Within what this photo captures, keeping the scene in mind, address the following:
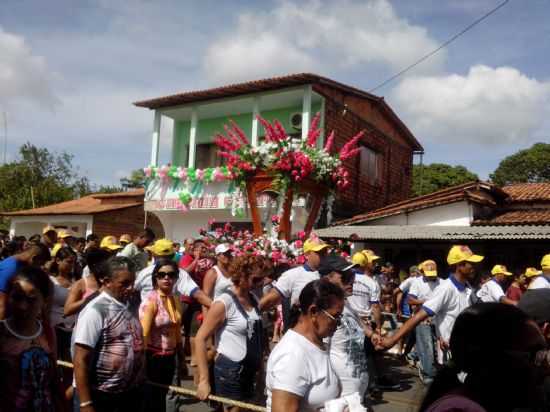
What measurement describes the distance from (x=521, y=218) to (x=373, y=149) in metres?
5.45

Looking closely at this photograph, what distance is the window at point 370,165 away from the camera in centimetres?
1695

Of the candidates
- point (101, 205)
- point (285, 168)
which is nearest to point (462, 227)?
point (285, 168)

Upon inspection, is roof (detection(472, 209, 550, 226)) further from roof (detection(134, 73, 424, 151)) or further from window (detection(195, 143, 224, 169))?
window (detection(195, 143, 224, 169))

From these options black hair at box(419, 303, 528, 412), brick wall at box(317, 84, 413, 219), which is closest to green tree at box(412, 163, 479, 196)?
brick wall at box(317, 84, 413, 219)

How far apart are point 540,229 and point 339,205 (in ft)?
18.3

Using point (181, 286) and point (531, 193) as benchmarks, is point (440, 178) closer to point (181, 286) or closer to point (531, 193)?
point (531, 193)

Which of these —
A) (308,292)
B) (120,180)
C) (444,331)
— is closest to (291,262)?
(444,331)

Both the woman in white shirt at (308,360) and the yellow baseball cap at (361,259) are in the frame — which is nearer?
the woman in white shirt at (308,360)

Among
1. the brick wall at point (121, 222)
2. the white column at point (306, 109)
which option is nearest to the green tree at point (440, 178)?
the brick wall at point (121, 222)

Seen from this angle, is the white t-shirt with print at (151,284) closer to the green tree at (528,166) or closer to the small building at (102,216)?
the small building at (102,216)

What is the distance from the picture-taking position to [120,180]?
164ft

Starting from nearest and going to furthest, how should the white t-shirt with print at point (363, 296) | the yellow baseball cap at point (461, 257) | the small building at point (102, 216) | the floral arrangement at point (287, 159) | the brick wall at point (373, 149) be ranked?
the yellow baseball cap at point (461, 257) → the white t-shirt with print at point (363, 296) → the floral arrangement at point (287, 159) → the brick wall at point (373, 149) → the small building at point (102, 216)

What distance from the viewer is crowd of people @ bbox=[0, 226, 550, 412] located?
5.62 ft

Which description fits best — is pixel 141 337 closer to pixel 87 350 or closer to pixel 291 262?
pixel 87 350
